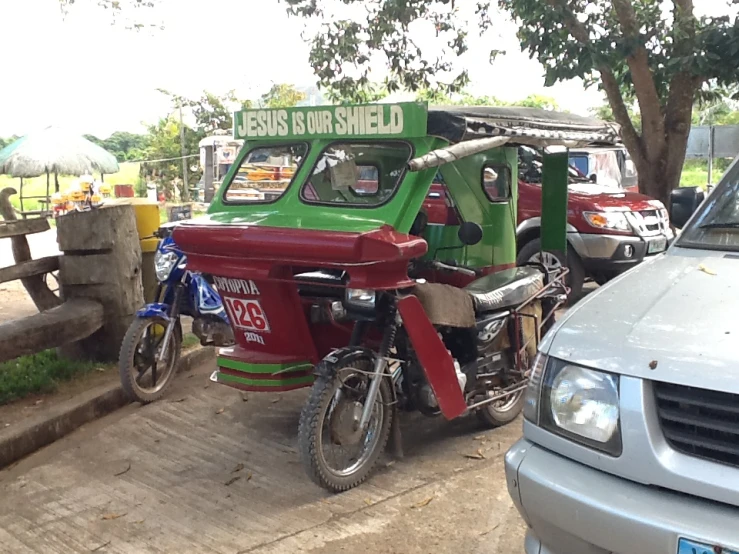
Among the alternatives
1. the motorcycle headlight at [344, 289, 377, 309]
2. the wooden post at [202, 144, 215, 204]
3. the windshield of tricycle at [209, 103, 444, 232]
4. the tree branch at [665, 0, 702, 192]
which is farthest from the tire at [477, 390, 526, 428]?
the wooden post at [202, 144, 215, 204]

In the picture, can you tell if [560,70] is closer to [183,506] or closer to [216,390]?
[216,390]

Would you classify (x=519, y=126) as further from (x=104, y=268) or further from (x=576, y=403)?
(x=104, y=268)

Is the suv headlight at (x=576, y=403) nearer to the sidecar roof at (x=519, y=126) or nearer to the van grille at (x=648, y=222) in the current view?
the sidecar roof at (x=519, y=126)

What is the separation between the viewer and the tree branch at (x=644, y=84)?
914 centimetres

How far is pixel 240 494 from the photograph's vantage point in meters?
3.93

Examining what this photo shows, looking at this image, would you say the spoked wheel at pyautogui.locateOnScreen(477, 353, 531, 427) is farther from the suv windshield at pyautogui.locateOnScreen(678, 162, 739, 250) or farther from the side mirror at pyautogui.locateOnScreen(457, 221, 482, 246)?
the suv windshield at pyautogui.locateOnScreen(678, 162, 739, 250)


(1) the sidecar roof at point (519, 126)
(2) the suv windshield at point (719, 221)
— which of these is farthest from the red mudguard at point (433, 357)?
(2) the suv windshield at point (719, 221)

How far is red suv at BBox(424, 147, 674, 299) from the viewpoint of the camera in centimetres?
808

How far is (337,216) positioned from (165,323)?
193 centimetres

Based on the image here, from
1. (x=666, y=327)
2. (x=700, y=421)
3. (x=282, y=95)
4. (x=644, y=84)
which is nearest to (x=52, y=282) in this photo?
(x=644, y=84)

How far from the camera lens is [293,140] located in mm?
4754

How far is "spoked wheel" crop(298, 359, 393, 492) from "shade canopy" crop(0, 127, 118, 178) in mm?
15772

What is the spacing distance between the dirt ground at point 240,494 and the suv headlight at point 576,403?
1.22 metres

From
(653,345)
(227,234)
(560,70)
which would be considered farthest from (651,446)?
(560,70)
